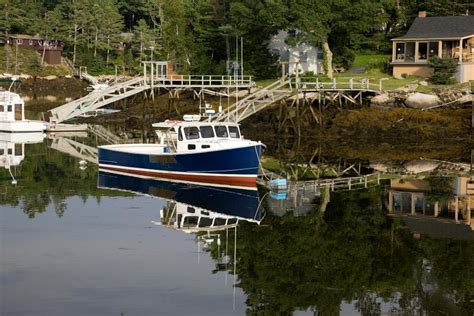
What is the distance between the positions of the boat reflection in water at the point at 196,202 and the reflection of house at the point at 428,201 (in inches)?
188

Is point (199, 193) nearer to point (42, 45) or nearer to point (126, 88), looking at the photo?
point (126, 88)

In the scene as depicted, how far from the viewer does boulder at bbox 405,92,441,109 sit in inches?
2040

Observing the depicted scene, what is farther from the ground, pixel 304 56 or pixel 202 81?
pixel 304 56

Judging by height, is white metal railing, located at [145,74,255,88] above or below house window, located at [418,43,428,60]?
below

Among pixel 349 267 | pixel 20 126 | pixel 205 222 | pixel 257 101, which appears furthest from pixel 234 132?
pixel 20 126

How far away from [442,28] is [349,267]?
136 ft

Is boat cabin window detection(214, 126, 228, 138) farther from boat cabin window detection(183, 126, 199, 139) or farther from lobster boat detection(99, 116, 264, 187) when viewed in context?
boat cabin window detection(183, 126, 199, 139)

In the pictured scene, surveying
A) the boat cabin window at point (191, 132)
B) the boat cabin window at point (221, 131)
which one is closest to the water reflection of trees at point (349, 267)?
the boat cabin window at point (221, 131)

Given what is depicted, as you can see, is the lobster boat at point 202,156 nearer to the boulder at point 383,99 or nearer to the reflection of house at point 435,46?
the boulder at point 383,99

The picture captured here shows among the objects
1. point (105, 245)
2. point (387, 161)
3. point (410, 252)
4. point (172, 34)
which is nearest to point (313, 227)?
point (410, 252)

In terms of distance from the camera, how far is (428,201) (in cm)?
3319

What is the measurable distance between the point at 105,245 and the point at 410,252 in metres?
7.93

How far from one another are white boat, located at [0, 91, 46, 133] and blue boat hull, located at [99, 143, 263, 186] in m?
18.7

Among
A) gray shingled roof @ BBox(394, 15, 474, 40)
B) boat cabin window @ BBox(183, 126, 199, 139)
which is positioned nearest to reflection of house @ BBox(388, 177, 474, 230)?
boat cabin window @ BBox(183, 126, 199, 139)
